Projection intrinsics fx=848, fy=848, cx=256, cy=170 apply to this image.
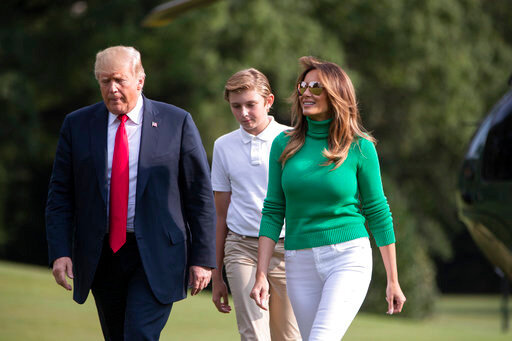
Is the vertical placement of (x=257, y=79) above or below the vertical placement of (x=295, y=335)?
above

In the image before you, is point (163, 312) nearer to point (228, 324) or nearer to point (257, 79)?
point (257, 79)

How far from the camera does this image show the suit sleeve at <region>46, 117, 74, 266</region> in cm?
382

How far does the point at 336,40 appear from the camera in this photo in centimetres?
2202

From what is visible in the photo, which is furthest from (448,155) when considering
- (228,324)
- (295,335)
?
(295,335)

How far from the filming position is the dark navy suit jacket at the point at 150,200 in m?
3.78

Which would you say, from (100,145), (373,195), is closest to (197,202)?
(100,145)

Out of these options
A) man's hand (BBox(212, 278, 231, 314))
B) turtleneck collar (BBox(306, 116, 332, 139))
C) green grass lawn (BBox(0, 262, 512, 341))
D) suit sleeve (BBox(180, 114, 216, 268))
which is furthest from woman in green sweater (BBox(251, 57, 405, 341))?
green grass lawn (BBox(0, 262, 512, 341))

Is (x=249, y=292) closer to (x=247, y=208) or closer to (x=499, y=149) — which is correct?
(x=247, y=208)

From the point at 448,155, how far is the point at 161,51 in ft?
37.5

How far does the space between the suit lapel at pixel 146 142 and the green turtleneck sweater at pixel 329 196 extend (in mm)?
613

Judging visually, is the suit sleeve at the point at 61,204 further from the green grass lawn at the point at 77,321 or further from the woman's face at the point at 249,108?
the green grass lawn at the point at 77,321

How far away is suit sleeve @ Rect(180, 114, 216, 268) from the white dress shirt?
0.22m

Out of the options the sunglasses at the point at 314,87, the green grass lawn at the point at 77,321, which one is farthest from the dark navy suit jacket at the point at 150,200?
the green grass lawn at the point at 77,321

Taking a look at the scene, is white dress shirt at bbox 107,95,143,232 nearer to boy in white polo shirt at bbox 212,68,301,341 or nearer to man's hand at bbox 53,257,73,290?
man's hand at bbox 53,257,73,290
